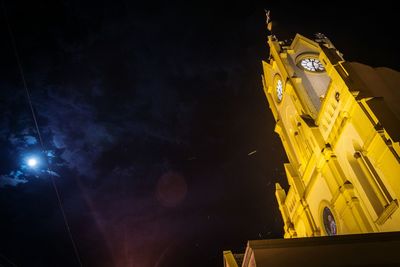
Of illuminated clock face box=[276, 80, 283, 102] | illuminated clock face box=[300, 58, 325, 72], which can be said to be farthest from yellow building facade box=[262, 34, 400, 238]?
illuminated clock face box=[276, 80, 283, 102]

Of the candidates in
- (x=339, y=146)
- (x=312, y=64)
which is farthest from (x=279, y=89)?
(x=339, y=146)

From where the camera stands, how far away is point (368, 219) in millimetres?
18312

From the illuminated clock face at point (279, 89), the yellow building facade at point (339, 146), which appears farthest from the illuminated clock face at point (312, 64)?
the illuminated clock face at point (279, 89)

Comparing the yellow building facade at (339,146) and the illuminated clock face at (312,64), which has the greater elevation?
the illuminated clock face at (312,64)

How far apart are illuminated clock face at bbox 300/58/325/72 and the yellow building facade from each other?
3.5 inches

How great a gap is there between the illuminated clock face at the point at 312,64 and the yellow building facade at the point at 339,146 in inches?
3.5

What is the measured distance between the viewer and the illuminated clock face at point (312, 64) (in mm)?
30219

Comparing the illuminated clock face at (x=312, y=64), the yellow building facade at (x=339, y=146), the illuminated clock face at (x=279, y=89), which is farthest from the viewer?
the illuminated clock face at (x=279, y=89)

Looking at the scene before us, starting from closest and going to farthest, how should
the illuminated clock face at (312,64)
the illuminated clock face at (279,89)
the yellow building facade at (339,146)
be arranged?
the yellow building facade at (339,146) < the illuminated clock face at (312,64) < the illuminated clock face at (279,89)

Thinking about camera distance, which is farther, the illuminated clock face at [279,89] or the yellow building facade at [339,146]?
the illuminated clock face at [279,89]

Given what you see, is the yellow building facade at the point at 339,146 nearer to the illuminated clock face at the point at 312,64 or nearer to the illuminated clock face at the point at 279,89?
the illuminated clock face at the point at 312,64

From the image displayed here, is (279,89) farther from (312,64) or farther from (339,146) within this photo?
(339,146)

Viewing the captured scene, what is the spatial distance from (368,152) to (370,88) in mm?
4482

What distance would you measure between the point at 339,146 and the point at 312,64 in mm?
12547
